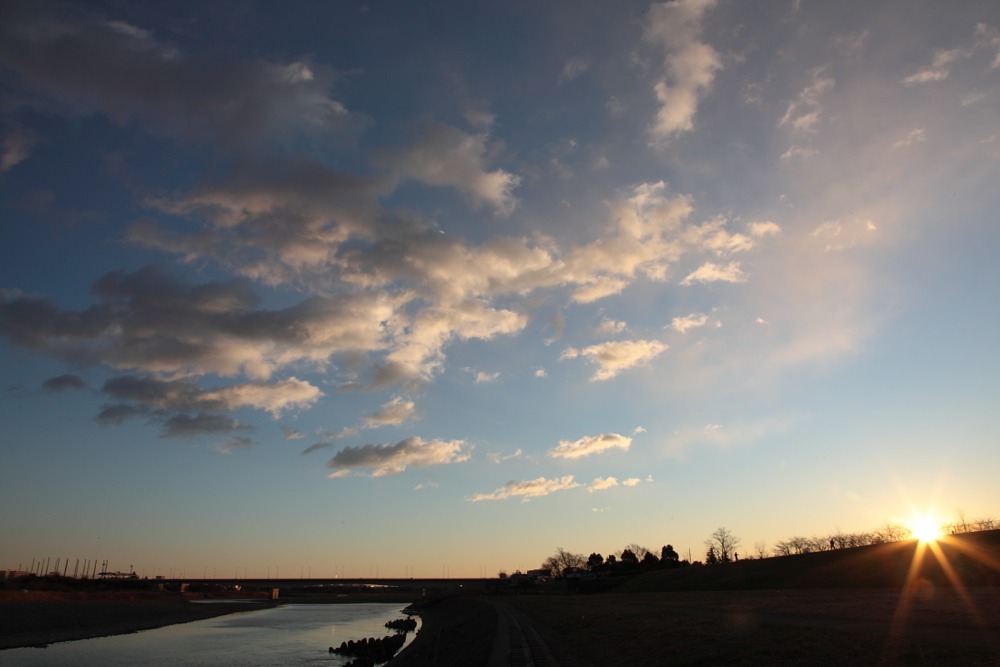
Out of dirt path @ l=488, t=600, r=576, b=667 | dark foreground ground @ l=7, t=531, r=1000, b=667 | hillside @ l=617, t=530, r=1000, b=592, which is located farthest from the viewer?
hillside @ l=617, t=530, r=1000, b=592

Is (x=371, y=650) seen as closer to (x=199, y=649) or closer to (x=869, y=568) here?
(x=199, y=649)

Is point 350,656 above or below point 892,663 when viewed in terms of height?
below

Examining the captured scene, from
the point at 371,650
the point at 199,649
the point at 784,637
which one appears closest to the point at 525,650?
the point at 784,637

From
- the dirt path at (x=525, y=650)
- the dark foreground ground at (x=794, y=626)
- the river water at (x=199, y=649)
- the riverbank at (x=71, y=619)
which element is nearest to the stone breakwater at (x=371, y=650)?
the river water at (x=199, y=649)

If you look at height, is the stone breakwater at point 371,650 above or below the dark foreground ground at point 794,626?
below

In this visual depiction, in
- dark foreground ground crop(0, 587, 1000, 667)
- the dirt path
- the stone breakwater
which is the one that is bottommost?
the stone breakwater

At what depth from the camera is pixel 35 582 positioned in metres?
189

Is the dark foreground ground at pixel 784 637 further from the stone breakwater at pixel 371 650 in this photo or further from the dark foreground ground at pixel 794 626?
the stone breakwater at pixel 371 650

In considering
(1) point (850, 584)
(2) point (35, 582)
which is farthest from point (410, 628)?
(2) point (35, 582)

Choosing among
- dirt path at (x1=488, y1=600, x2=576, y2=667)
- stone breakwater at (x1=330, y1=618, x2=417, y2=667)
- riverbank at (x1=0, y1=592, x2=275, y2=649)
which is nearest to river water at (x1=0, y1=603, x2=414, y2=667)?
stone breakwater at (x1=330, y1=618, x2=417, y2=667)

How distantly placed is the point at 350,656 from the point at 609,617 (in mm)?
32526

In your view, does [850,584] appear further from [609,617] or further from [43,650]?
[43,650]

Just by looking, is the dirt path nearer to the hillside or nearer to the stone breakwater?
the stone breakwater

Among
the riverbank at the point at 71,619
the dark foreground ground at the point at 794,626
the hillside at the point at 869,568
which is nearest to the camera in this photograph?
the dark foreground ground at the point at 794,626
